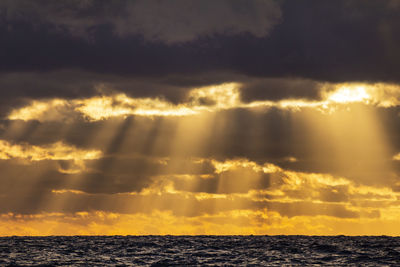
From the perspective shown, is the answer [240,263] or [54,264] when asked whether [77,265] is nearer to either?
[54,264]

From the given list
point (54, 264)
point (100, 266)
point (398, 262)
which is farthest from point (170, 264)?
point (398, 262)

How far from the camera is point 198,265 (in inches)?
3150

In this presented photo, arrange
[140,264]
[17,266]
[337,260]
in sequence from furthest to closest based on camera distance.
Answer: [337,260]
[140,264]
[17,266]

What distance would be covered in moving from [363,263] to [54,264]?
134 feet

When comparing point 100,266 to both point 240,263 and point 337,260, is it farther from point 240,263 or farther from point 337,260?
point 337,260

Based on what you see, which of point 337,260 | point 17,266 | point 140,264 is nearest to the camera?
point 17,266

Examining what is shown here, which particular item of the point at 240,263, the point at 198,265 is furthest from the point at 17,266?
the point at 240,263

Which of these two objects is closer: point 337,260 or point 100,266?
point 100,266

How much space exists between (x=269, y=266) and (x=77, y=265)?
24.7 metres

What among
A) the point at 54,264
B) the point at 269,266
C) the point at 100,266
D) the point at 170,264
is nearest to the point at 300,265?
the point at 269,266

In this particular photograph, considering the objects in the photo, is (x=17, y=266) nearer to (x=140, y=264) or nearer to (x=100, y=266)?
(x=100, y=266)

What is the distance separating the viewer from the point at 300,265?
81062 mm

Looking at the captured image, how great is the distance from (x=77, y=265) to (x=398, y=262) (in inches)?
1702

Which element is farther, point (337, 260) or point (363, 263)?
point (337, 260)
